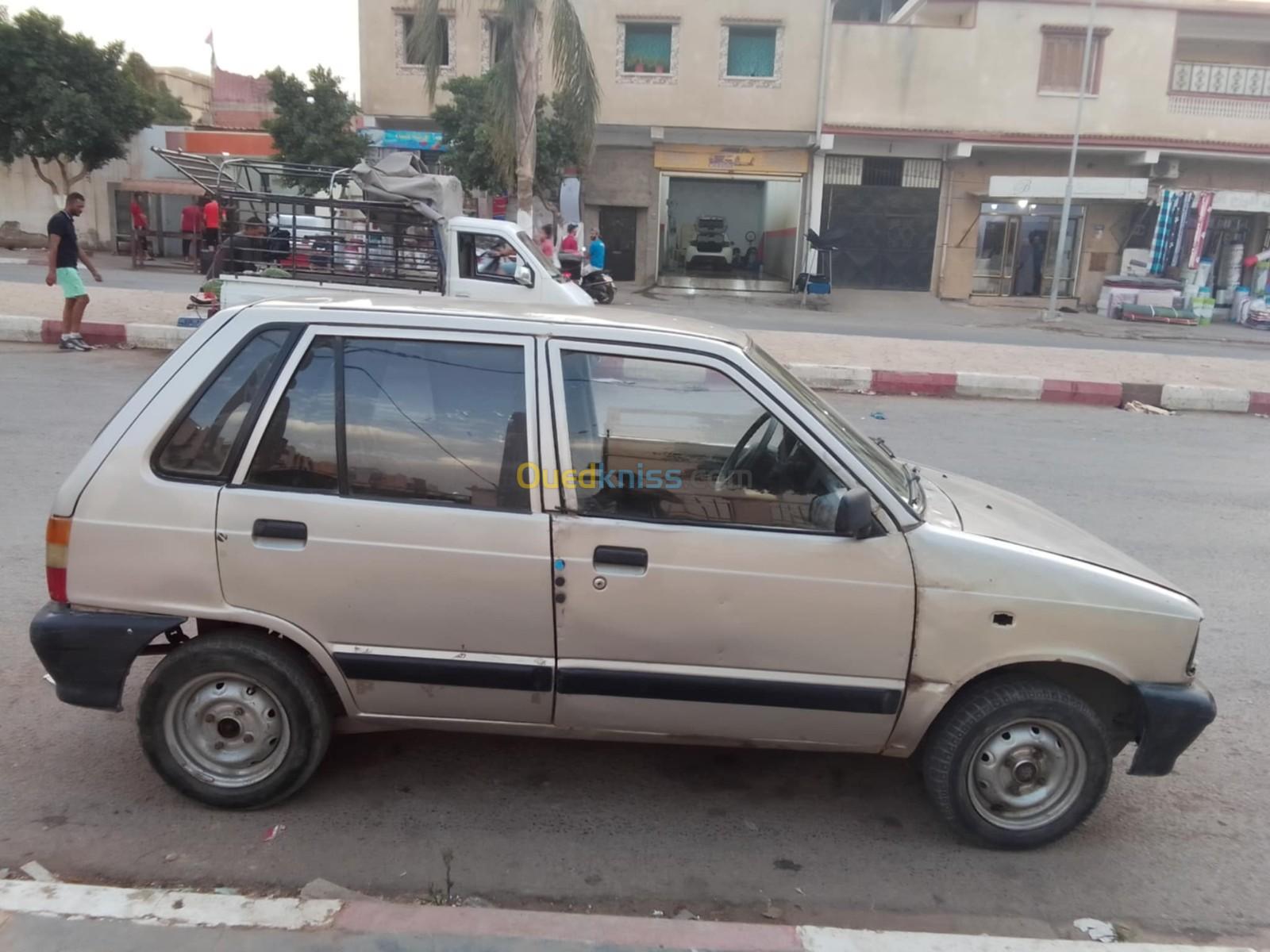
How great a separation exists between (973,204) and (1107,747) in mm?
25237

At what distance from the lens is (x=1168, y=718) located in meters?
Answer: 3.14

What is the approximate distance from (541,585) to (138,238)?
26066 mm

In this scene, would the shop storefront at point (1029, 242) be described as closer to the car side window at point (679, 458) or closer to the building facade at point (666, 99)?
the building facade at point (666, 99)

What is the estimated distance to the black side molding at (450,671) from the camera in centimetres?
314

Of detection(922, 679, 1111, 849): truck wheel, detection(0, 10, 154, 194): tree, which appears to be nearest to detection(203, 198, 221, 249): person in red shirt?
detection(0, 10, 154, 194): tree

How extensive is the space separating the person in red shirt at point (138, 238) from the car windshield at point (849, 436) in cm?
2472

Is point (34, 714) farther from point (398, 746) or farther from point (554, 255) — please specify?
point (554, 255)

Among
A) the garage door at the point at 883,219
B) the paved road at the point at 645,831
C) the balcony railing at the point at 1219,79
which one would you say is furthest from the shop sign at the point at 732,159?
the paved road at the point at 645,831

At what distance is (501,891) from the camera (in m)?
3.00

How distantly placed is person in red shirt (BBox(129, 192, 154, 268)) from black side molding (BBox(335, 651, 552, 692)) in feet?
80.7

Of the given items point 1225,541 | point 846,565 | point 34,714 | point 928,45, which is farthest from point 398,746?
point 928,45

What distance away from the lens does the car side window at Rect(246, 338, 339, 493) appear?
10.4ft

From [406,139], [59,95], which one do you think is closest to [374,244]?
[406,139]

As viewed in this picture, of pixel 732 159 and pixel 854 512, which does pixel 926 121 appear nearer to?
pixel 732 159
